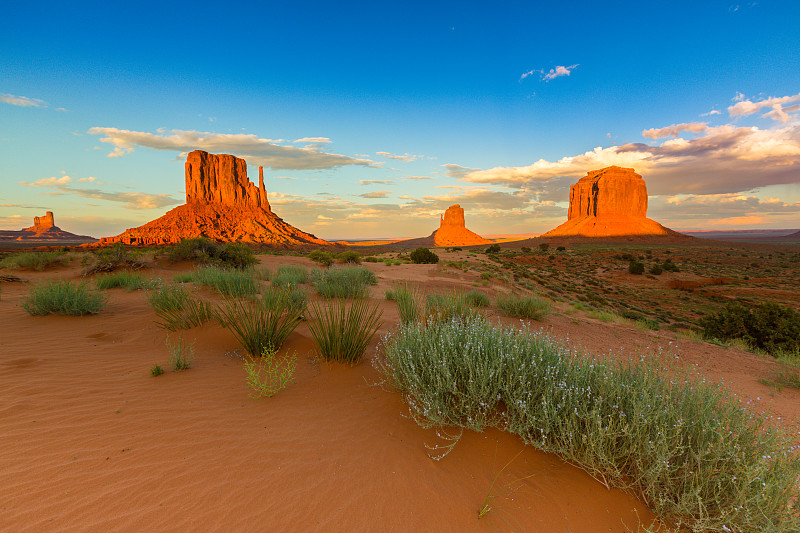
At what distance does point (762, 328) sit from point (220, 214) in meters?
92.1

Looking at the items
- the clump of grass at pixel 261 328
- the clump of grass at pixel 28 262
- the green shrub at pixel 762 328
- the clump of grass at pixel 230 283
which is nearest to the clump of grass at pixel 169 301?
the clump of grass at pixel 230 283

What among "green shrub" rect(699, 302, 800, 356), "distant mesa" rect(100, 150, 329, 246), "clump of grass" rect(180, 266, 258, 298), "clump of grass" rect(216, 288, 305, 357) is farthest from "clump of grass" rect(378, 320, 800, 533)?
"distant mesa" rect(100, 150, 329, 246)

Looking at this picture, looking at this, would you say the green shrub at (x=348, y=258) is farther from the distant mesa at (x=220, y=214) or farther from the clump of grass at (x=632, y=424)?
the distant mesa at (x=220, y=214)

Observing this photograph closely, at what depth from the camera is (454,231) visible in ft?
412

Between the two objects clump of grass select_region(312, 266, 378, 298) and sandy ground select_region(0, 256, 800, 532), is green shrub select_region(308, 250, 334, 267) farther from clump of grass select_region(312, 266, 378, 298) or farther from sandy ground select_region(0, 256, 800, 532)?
sandy ground select_region(0, 256, 800, 532)

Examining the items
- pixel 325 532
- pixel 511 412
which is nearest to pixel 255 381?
pixel 325 532

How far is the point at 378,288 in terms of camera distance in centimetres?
1448

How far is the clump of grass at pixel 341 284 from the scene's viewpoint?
31.8 feet

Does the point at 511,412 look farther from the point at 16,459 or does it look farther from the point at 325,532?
the point at 16,459

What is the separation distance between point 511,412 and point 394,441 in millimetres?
1178

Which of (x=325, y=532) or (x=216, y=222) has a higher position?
(x=216, y=222)

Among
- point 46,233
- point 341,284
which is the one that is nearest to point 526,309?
point 341,284

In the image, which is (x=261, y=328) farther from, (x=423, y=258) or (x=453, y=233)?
(x=453, y=233)

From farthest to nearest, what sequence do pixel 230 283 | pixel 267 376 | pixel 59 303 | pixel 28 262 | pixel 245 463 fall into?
pixel 28 262
pixel 230 283
pixel 59 303
pixel 267 376
pixel 245 463
